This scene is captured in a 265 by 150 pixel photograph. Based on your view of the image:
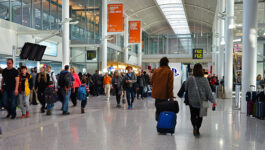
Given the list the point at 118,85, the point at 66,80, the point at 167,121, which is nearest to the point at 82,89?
the point at 66,80

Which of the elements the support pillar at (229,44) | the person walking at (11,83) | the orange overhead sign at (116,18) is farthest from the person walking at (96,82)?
the person walking at (11,83)

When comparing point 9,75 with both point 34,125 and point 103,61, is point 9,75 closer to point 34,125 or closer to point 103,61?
point 34,125

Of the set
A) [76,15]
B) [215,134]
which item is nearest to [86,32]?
[76,15]

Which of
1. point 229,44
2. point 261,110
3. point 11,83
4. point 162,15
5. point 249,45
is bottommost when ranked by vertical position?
point 261,110

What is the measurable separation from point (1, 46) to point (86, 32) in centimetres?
1153

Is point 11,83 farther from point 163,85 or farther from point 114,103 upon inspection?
point 114,103

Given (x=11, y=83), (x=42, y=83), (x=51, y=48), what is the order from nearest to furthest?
(x=11, y=83)
(x=42, y=83)
(x=51, y=48)

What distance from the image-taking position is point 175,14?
38.4 meters

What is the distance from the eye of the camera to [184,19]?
136 ft

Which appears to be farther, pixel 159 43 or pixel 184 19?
pixel 159 43

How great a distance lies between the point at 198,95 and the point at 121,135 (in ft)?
5.76

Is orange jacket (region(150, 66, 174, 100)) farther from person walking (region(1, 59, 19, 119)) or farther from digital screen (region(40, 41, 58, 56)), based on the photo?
digital screen (region(40, 41, 58, 56))

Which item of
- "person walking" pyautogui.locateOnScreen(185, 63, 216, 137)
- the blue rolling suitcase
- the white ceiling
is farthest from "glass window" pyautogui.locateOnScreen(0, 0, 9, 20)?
the white ceiling

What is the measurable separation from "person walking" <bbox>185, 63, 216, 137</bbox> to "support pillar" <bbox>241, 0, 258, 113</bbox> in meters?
4.38
